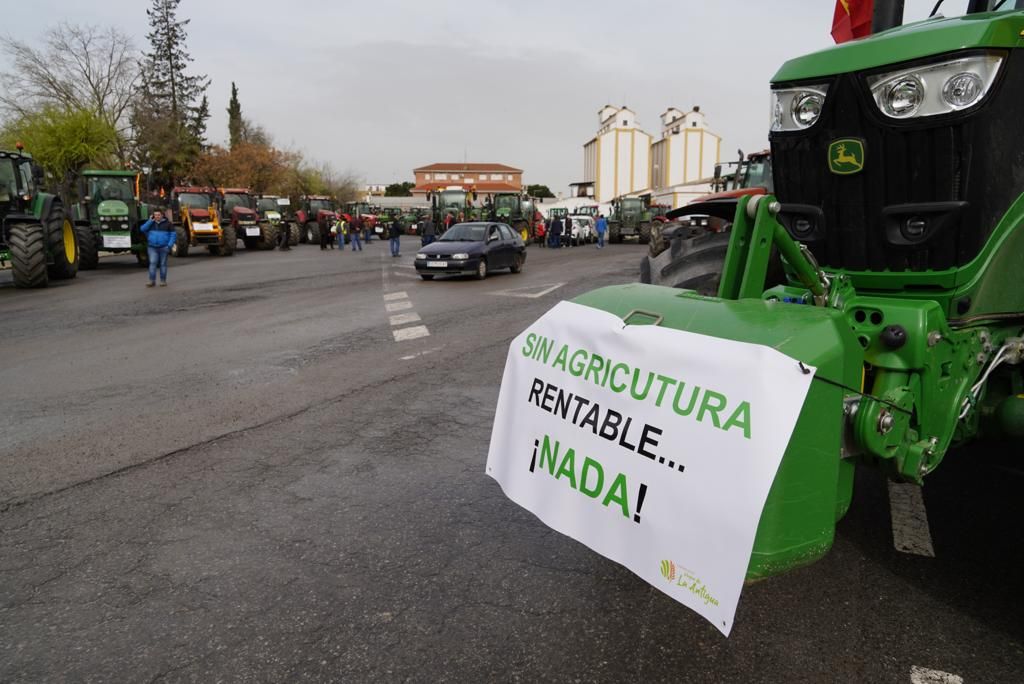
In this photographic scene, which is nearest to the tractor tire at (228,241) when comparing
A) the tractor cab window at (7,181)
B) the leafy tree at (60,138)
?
the tractor cab window at (7,181)

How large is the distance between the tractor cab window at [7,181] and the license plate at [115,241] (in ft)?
23.0

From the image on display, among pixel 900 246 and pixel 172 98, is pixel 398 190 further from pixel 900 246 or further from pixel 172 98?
pixel 900 246

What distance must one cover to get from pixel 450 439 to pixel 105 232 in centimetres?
2148

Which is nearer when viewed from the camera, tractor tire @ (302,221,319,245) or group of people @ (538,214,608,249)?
group of people @ (538,214,608,249)

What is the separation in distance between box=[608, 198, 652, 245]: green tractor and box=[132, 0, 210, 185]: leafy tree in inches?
1106

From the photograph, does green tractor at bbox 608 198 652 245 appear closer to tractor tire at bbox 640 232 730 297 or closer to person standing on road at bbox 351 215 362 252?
person standing on road at bbox 351 215 362 252

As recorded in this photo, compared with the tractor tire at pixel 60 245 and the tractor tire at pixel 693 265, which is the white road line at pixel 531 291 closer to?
the tractor tire at pixel 693 265

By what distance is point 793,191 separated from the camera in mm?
3232

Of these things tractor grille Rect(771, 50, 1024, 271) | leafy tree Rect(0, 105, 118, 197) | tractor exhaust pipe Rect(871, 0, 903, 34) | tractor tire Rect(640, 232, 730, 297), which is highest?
leafy tree Rect(0, 105, 118, 197)

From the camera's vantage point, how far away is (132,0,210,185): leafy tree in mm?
48062

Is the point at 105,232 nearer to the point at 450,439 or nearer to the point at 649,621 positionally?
the point at 450,439

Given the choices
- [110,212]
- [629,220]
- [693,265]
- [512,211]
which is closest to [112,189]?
[110,212]

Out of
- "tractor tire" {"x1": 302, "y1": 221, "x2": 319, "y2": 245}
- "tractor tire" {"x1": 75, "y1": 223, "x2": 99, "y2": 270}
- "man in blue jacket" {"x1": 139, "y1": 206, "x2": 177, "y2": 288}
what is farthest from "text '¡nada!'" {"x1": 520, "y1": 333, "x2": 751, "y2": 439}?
"tractor tire" {"x1": 302, "y1": 221, "x2": 319, "y2": 245}

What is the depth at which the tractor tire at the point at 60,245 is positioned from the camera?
53.1 feet
